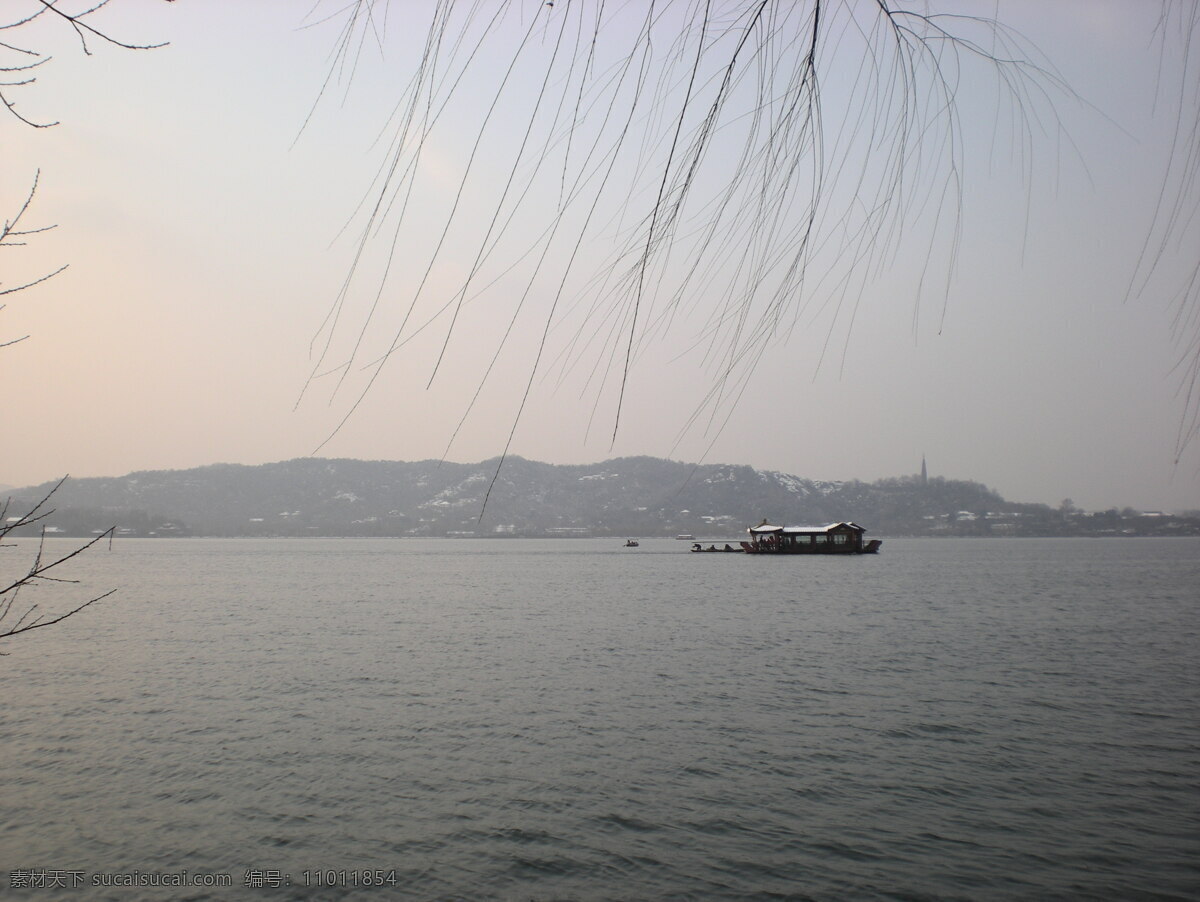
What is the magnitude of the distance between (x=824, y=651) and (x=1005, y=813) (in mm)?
17296

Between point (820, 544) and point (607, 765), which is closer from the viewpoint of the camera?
point (607, 765)

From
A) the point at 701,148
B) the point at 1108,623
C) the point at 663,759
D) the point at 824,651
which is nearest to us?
the point at 701,148

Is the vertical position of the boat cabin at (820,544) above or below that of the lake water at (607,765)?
above

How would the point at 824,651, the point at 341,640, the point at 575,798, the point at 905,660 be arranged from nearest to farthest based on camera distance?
the point at 575,798
the point at 905,660
the point at 824,651
the point at 341,640

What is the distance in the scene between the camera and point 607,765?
14.9m

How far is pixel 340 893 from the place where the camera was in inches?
390

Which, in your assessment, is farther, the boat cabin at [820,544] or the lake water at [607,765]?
the boat cabin at [820,544]

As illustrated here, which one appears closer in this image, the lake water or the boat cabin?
the lake water

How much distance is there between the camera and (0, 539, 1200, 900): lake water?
1040 centimetres

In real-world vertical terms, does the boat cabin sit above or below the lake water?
above

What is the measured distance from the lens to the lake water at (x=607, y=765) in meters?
10.4

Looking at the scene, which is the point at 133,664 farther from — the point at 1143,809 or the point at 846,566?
the point at 846,566

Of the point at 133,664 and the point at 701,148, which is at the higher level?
the point at 701,148

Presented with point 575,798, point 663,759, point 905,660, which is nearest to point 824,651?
point 905,660
